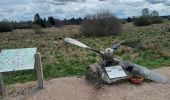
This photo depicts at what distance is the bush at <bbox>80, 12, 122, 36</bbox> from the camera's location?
125 ft

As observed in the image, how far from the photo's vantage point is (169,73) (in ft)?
38.8

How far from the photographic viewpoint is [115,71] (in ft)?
35.8

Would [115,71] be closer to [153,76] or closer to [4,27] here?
[153,76]

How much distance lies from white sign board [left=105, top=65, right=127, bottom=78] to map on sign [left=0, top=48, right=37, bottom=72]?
245 cm

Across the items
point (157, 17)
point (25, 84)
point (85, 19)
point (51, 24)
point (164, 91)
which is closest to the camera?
point (164, 91)

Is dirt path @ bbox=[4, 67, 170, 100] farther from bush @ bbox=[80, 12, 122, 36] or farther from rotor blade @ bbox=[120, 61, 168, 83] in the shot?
bush @ bbox=[80, 12, 122, 36]

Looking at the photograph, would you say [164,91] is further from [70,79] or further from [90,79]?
[70,79]

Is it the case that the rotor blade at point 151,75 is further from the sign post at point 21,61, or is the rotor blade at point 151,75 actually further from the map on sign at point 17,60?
the map on sign at point 17,60

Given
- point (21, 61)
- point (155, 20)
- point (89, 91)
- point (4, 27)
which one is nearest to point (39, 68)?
point (21, 61)

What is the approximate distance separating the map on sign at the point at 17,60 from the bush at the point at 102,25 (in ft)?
89.8

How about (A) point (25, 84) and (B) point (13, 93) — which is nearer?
(B) point (13, 93)

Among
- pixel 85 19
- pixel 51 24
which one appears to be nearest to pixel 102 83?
pixel 85 19

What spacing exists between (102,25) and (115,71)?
27.5 metres

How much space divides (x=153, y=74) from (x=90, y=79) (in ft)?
6.92
